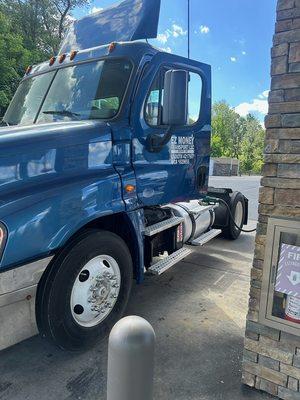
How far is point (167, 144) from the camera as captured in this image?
386 centimetres

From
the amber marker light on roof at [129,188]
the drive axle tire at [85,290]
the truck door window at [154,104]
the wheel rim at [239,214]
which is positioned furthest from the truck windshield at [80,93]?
the wheel rim at [239,214]

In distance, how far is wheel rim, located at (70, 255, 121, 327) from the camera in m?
2.89

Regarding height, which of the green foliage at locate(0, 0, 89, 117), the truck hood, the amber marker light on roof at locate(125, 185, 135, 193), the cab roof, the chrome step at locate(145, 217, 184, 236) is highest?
the green foliage at locate(0, 0, 89, 117)

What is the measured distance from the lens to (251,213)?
34.9 ft

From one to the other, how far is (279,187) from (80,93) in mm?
2147

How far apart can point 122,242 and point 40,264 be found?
86 centimetres

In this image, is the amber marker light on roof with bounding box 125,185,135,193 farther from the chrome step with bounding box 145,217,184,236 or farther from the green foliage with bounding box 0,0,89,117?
the green foliage with bounding box 0,0,89,117

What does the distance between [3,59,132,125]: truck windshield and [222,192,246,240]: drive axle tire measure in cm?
374

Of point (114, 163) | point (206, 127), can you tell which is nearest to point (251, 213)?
point (206, 127)

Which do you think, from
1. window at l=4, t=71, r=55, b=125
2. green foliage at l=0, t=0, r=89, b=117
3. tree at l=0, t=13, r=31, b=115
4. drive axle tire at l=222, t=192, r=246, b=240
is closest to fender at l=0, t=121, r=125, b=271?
window at l=4, t=71, r=55, b=125

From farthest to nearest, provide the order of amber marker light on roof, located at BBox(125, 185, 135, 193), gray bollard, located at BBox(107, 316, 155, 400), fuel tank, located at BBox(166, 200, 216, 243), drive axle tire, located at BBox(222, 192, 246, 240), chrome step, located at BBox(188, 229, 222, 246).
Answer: drive axle tire, located at BBox(222, 192, 246, 240)
chrome step, located at BBox(188, 229, 222, 246)
fuel tank, located at BBox(166, 200, 216, 243)
amber marker light on roof, located at BBox(125, 185, 135, 193)
gray bollard, located at BBox(107, 316, 155, 400)

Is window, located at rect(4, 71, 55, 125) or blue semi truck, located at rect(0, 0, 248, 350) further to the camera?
window, located at rect(4, 71, 55, 125)

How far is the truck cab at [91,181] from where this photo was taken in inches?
98.6

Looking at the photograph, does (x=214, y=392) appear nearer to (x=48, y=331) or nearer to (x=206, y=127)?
(x=48, y=331)
